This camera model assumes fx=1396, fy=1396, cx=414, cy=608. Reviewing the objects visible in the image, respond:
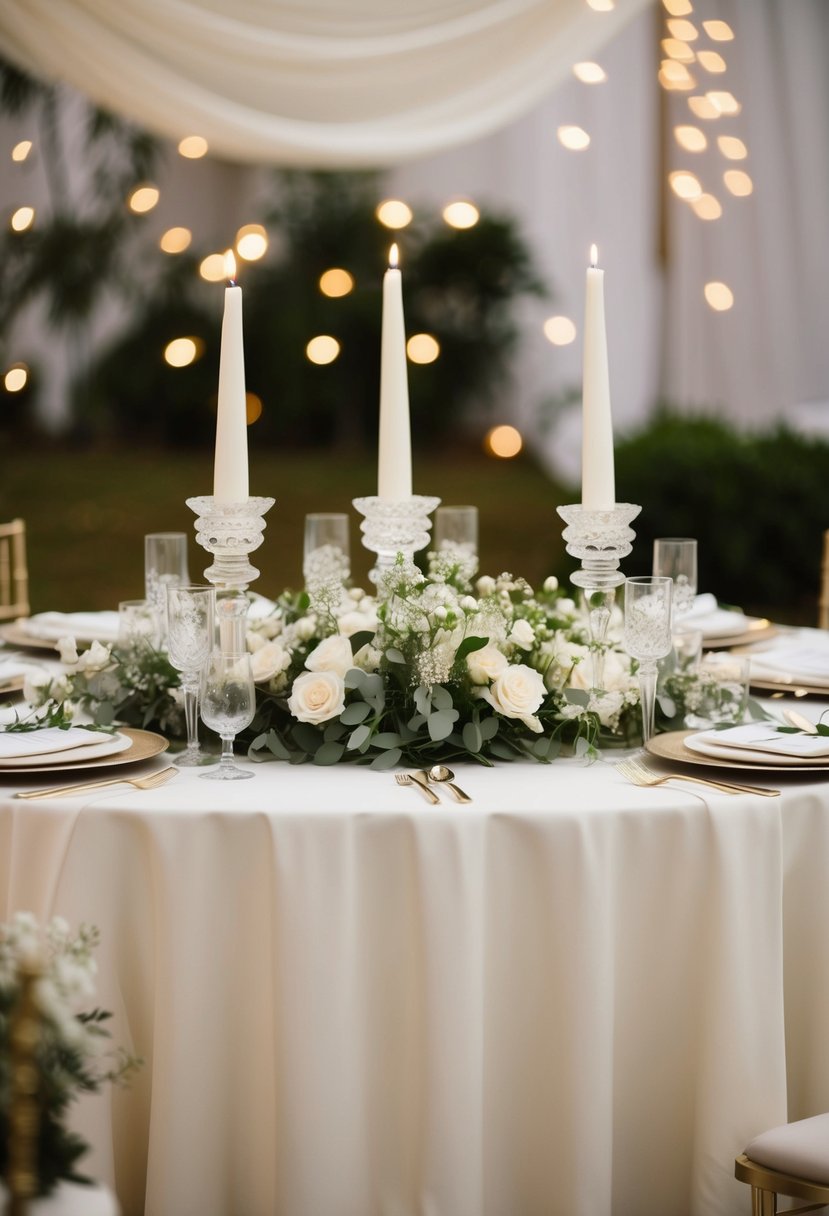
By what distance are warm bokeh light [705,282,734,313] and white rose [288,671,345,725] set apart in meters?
5.52

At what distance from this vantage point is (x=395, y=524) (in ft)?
7.49

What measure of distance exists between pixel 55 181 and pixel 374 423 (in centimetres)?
253

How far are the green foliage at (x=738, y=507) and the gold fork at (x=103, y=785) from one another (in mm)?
4170

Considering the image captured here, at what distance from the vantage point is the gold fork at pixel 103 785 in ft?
6.10

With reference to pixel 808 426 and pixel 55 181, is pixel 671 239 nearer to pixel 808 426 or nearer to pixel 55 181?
pixel 808 426

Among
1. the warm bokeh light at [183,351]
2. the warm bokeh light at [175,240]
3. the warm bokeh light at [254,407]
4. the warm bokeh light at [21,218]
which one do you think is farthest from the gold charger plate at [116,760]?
the warm bokeh light at [254,407]

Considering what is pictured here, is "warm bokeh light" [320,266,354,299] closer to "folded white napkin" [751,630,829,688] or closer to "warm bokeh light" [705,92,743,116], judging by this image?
"warm bokeh light" [705,92,743,116]

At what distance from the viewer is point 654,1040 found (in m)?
1.92

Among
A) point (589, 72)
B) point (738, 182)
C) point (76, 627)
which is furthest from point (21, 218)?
point (738, 182)

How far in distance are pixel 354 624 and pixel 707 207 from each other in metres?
5.28

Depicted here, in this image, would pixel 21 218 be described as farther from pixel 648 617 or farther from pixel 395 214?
pixel 395 214

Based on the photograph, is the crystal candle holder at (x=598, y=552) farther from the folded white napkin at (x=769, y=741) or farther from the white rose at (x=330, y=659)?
the white rose at (x=330, y=659)

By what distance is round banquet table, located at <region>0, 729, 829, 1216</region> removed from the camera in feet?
5.89

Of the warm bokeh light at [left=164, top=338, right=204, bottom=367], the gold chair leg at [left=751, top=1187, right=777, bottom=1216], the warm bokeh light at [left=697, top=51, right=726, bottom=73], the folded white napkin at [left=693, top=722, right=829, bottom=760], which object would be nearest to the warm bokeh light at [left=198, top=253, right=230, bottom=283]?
the warm bokeh light at [left=164, top=338, right=204, bottom=367]
